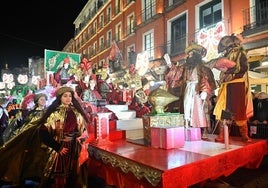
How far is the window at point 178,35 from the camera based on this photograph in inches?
612

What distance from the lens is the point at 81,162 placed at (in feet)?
12.6

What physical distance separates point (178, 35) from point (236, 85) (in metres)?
12.2

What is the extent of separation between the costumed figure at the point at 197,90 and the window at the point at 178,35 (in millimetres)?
10455

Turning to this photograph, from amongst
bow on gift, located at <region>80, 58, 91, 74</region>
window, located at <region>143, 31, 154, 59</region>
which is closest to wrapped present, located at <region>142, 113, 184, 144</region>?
bow on gift, located at <region>80, 58, 91, 74</region>

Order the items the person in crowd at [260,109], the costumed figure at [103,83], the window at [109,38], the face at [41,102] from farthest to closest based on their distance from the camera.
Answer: the window at [109,38] < the costumed figure at [103,83] < the person in crowd at [260,109] < the face at [41,102]

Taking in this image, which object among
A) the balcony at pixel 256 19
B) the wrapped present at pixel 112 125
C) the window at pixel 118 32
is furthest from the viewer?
the window at pixel 118 32

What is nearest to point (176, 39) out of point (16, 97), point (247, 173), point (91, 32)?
point (16, 97)

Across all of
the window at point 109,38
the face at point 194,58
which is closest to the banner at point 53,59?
the face at point 194,58

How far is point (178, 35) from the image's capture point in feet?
53.4

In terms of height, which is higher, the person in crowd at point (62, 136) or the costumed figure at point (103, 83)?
the costumed figure at point (103, 83)

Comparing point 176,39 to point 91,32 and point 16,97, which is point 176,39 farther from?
point 91,32

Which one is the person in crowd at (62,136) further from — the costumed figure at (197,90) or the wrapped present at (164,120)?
the costumed figure at (197,90)

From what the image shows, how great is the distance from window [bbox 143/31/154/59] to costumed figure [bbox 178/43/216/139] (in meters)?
13.3

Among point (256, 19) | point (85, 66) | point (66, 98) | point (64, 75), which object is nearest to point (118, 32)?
point (256, 19)
